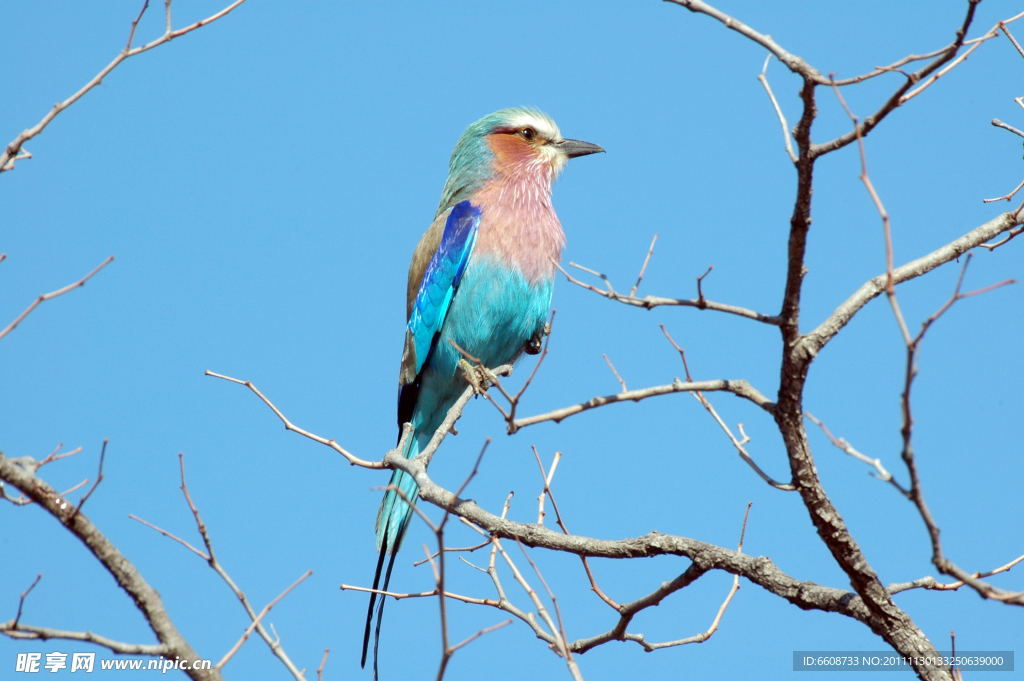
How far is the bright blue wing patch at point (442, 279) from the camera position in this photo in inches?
215

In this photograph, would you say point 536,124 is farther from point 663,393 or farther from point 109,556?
point 109,556

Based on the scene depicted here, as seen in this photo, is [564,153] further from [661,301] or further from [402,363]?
[661,301]

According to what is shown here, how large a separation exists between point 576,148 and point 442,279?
151 cm

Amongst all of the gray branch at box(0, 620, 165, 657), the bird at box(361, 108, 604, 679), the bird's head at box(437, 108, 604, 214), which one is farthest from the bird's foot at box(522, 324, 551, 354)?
the gray branch at box(0, 620, 165, 657)

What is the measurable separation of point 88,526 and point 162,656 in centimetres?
43

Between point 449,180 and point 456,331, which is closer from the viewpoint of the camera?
point 456,331

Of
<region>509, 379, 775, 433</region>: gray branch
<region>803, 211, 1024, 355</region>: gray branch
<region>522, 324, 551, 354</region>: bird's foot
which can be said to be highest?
<region>522, 324, 551, 354</region>: bird's foot

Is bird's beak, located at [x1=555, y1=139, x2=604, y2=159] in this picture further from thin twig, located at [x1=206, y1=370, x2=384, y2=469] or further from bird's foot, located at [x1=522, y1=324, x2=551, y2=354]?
thin twig, located at [x1=206, y1=370, x2=384, y2=469]

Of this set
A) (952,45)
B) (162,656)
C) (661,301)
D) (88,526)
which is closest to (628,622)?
(661,301)

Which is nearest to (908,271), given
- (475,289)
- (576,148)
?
(475,289)

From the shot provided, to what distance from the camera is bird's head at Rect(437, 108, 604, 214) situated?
19.7ft

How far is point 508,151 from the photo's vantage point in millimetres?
6109

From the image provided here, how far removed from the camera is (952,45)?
219cm

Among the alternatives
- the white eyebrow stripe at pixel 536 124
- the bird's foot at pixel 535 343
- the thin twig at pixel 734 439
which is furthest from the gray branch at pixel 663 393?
the white eyebrow stripe at pixel 536 124
